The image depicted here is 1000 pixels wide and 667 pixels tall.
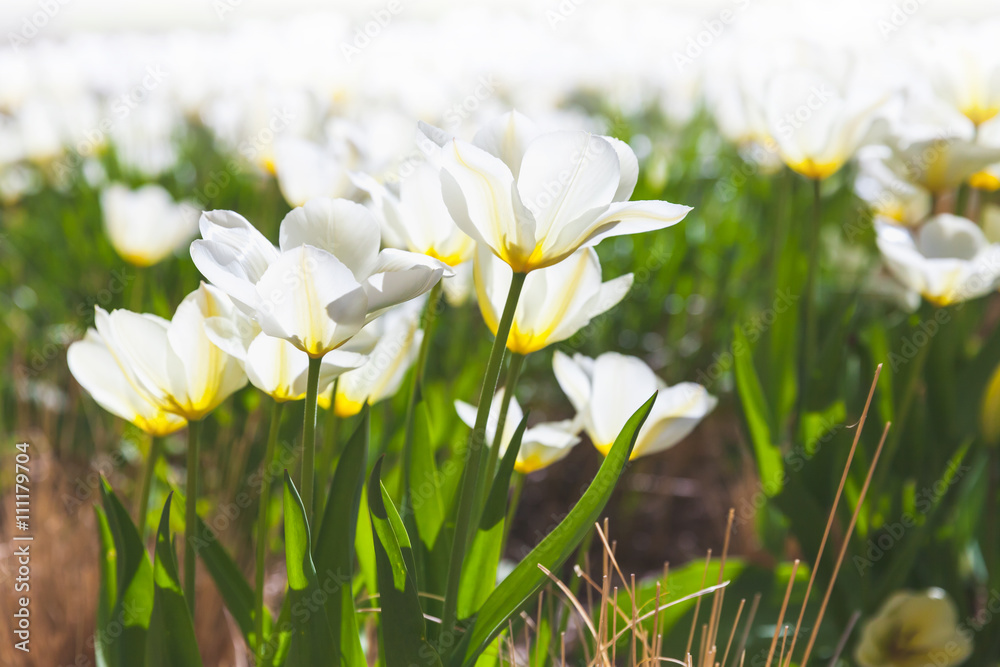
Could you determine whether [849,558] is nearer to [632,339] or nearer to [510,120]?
[510,120]

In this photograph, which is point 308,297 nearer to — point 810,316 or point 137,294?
point 810,316

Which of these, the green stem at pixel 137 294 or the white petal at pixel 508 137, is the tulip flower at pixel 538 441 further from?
the green stem at pixel 137 294

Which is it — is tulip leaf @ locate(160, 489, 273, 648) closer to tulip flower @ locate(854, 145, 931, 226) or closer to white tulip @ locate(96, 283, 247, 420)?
white tulip @ locate(96, 283, 247, 420)

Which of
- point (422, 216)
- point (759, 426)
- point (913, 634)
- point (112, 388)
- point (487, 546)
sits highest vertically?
point (422, 216)

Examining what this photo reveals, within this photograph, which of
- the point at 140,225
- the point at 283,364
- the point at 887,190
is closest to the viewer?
the point at 283,364

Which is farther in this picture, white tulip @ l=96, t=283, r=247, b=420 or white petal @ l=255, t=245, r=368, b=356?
white tulip @ l=96, t=283, r=247, b=420

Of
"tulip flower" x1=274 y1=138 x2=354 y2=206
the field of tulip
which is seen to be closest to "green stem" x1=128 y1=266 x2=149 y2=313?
the field of tulip

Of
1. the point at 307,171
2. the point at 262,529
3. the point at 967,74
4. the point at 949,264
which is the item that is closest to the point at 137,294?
the point at 307,171

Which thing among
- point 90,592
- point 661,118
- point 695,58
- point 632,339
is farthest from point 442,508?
point 661,118
